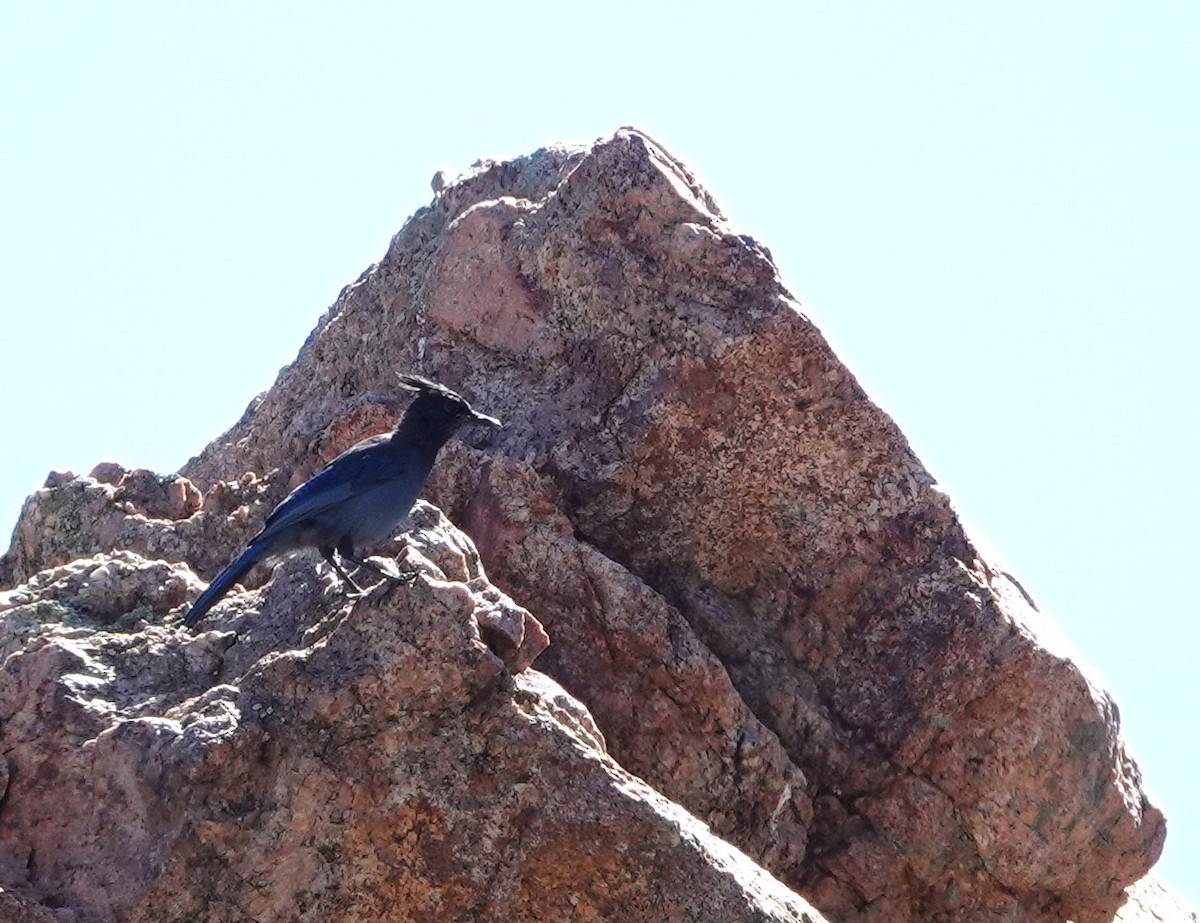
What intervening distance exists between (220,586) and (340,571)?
0.59 meters

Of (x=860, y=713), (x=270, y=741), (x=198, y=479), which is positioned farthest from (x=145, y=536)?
(x=860, y=713)

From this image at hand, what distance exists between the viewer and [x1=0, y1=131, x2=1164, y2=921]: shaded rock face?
9867 millimetres

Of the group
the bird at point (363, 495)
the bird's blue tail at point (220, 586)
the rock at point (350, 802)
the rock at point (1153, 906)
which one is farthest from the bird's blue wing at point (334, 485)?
the rock at point (1153, 906)

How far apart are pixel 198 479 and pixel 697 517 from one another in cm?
395

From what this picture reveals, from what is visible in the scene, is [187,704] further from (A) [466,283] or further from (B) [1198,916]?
(B) [1198,916]

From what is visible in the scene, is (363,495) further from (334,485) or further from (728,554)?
(728,554)

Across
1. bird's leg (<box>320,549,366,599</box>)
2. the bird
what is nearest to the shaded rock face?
the bird

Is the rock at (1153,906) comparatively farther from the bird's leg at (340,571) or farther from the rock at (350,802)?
the bird's leg at (340,571)

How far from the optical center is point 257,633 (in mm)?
8141

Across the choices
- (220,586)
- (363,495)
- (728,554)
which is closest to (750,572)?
(728,554)

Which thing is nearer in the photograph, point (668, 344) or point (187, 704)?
point (187, 704)

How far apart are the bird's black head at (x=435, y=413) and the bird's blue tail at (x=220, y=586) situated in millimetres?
1398

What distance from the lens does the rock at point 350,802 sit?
7203 mm

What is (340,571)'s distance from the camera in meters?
8.34
